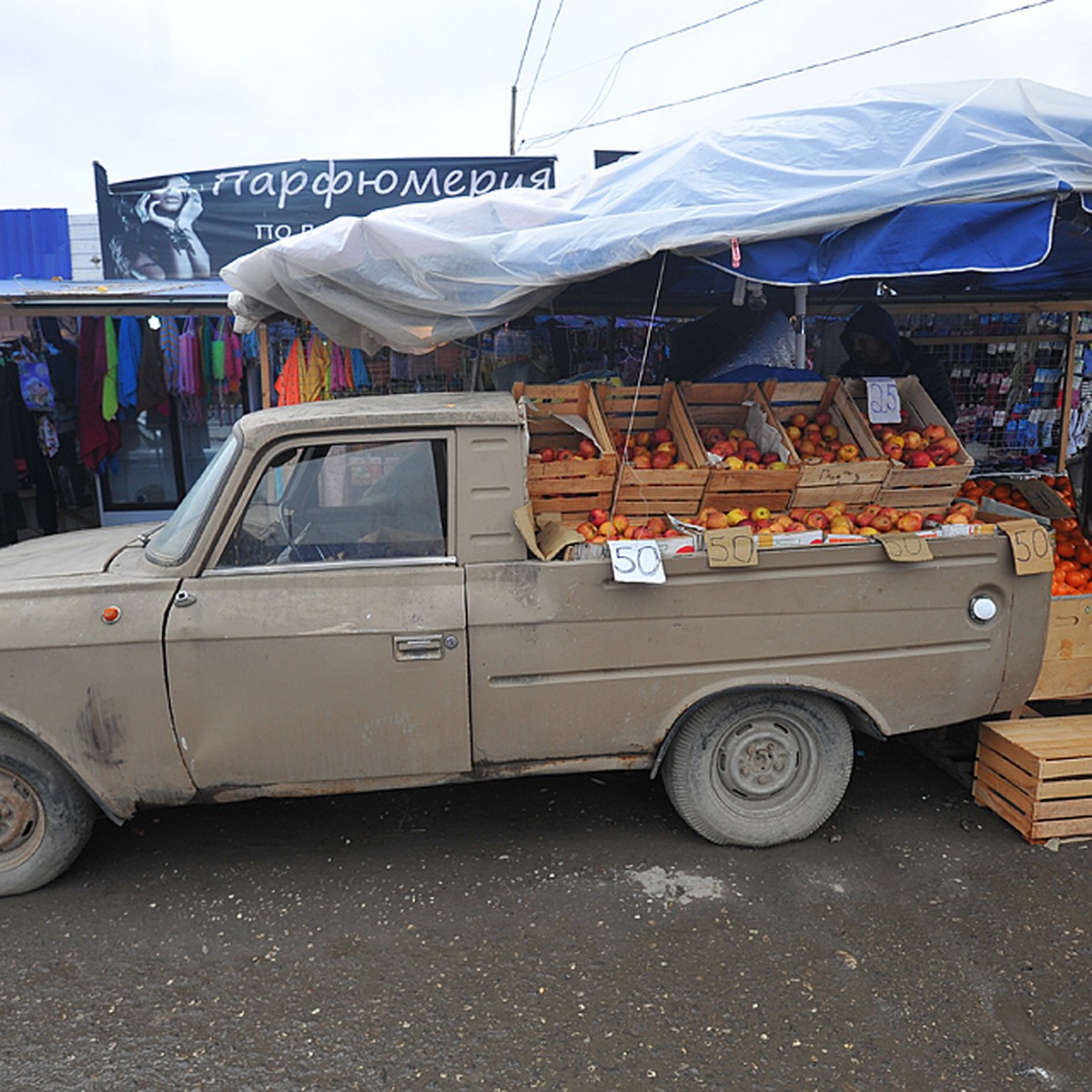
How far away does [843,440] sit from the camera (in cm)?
448

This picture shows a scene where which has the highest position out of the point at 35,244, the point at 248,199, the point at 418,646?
the point at 248,199

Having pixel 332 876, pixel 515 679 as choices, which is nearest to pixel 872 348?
pixel 515 679

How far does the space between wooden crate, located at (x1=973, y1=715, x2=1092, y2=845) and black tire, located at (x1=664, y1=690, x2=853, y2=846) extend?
76 cm

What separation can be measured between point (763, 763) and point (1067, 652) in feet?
5.19

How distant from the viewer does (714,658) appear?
3.54 metres

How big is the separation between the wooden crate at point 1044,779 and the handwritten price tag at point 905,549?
104 centimetres

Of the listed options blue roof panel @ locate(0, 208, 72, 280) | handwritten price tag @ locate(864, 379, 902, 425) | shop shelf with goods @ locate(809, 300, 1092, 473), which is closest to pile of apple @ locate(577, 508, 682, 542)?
handwritten price tag @ locate(864, 379, 902, 425)

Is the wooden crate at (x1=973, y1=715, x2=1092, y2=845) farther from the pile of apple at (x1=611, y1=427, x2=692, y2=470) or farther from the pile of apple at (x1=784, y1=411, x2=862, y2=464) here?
the pile of apple at (x1=611, y1=427, x2=692, y2=470)

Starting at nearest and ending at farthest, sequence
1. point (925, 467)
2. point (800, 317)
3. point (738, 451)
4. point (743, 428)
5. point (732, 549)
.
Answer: point (732, 549) → point (925, 467) → point (738, 451) → point (743, 428) → point (800, 317)

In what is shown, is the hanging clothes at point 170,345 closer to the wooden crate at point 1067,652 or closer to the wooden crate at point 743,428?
the wooden crate at point 743,428

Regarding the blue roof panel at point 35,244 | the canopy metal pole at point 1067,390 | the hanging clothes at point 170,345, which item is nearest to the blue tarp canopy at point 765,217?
the canopy metal pole at point 1067,390

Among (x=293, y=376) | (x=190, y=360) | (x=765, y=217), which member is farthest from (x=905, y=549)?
(x=190, y=360)

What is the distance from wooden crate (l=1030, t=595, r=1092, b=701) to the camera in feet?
13.1

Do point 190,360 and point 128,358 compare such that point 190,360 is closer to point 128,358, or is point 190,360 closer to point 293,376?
point 128,358
